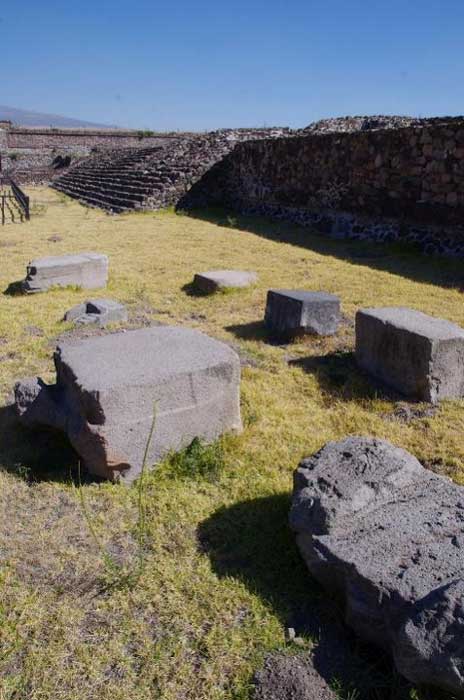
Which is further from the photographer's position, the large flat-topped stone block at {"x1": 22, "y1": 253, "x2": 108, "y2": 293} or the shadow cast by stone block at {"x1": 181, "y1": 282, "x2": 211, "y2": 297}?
the shadow cast by stone block at {"x1": 181, "y1": 282, "x2": 211, "y2": 297}

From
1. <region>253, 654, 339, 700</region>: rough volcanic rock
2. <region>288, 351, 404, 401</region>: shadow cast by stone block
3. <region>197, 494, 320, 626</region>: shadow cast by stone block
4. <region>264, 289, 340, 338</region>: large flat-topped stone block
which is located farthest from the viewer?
<region>264, 289, 340, 338</region>: large flat-topped stone block

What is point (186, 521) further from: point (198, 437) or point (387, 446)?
point (387, 446)

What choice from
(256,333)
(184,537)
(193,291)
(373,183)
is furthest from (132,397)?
(373,183)

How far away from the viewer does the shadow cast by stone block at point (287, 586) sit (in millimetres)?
2107

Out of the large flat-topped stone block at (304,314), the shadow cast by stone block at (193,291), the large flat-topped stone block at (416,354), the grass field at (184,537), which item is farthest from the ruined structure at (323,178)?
the large flat-topped stone block at (416,354)

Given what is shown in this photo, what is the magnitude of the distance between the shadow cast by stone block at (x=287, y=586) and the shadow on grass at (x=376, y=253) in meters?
5.57

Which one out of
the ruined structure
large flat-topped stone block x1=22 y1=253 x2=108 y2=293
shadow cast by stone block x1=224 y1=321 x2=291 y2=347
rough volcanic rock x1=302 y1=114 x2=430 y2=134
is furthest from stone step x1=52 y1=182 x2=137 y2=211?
shadow cast by stone block x1=224 y1=321 x2=291 y2=347

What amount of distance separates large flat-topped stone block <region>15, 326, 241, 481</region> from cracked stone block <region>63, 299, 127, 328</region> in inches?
89.2

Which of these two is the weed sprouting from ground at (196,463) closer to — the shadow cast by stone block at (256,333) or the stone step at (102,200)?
the shadow cast by stone block at (256,333)

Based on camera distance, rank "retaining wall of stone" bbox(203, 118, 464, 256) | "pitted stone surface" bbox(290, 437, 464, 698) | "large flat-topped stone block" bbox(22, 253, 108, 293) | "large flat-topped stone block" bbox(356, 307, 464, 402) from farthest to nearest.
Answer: "retaining wall of stone" bbox(203, 118, 464, 256)
"large flat-topped stone block" bbox(22, 253, 108, 293)
"large flat-topped stone block" bbox(356, 307, 464, 402)
"pitted stone surface" bbox(290, 437, 464, 698)

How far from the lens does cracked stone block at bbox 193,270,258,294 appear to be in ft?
24.8

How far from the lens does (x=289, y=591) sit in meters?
2.51

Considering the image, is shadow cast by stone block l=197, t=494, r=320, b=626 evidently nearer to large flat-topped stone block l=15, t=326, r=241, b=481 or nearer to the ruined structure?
large flat-topped stone block l=15, t=326, r=241, b=481

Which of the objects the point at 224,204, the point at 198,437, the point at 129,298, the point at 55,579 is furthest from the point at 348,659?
the point at 224,204
